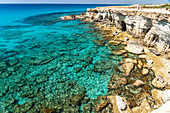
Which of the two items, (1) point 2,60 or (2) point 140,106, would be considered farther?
(1) point 2,60

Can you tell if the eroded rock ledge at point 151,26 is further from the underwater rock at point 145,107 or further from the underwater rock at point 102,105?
the underwater rock at point 102,105

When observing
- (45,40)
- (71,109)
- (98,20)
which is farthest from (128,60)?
(98,20)

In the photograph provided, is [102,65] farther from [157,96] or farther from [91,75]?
[157,96]

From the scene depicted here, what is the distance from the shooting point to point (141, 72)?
47.4 ft

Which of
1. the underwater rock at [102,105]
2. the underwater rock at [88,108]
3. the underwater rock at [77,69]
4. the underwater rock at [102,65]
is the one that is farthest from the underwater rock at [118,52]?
the underwater rock at [88,108]

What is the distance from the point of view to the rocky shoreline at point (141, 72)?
10219 mm

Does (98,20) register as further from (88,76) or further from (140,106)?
(140,106)

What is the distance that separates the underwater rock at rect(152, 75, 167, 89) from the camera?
11890 mm

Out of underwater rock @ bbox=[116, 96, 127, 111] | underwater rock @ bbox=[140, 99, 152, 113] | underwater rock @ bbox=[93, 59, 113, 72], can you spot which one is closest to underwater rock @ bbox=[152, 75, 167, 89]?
underwater rock @ bbox=[140, 99, 152, 113]

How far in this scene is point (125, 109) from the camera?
9727mm

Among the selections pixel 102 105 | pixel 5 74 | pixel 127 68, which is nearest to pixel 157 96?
pixel 127 68

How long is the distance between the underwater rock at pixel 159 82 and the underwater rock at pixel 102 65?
6.04 metres

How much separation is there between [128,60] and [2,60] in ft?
75.1

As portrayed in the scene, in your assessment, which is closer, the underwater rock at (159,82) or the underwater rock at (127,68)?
the underwater rock at (159,82)
